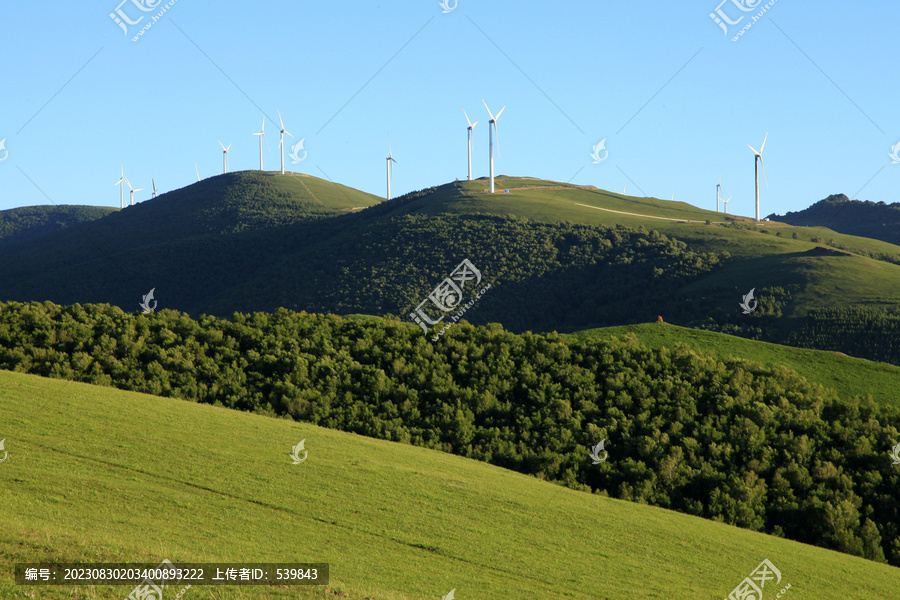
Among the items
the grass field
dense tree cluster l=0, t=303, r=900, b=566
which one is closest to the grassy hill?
dense tree cluster l=0, t=303, r=900, b=566

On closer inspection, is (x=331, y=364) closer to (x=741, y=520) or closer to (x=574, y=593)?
(x=741, y=520)

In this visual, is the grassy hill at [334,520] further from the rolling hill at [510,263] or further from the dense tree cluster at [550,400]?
the rolling hill at [510,263]

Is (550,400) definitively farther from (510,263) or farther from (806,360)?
(510,263)

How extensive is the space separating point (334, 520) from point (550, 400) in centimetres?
1652

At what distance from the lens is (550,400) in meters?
32.0

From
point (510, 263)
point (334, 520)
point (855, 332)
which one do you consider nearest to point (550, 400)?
point (334, 520)

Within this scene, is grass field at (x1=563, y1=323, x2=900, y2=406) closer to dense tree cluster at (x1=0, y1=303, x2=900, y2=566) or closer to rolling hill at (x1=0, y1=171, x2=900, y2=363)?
dense tree cluster at (x1=0, y1=303, x2=900, y2=566)

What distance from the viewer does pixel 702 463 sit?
92.4 ft

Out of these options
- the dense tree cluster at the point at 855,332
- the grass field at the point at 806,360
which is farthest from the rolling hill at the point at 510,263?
the grass field at the point at 806,360

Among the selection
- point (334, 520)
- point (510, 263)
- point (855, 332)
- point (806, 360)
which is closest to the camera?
→ point (334, 520)

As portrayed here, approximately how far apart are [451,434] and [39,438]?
1513 centimetres

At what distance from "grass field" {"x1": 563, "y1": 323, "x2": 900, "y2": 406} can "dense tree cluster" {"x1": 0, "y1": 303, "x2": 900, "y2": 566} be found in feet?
16.7

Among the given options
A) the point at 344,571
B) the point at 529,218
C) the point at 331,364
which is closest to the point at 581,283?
the point at 529,218

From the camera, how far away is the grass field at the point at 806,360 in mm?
37188
